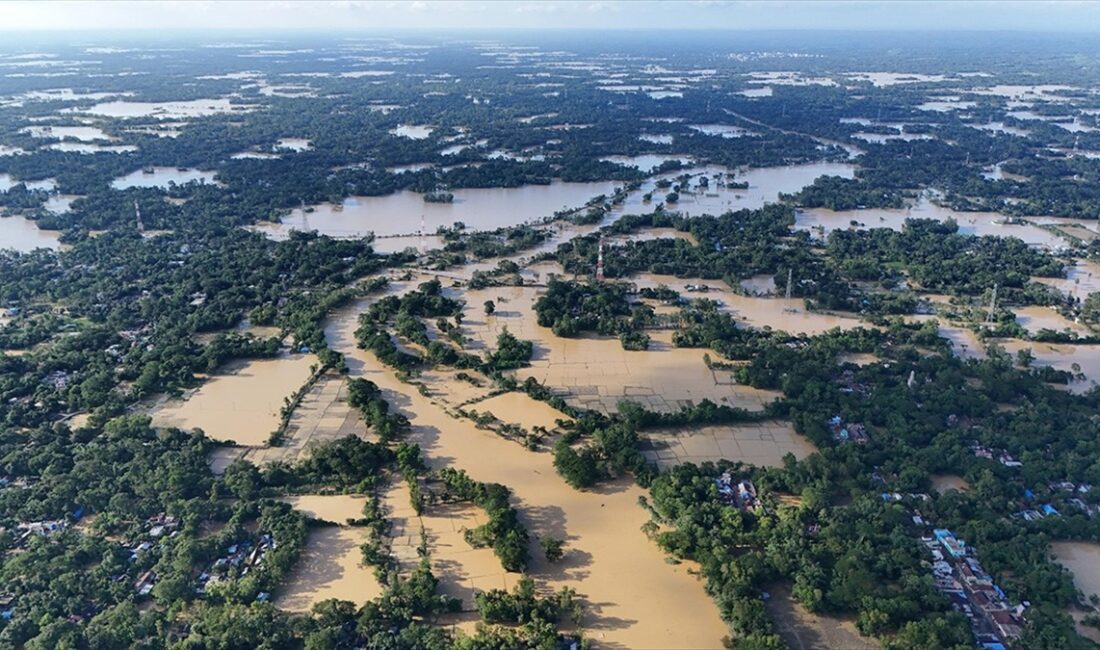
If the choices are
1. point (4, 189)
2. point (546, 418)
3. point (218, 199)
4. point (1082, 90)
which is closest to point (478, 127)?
point (218, 199)

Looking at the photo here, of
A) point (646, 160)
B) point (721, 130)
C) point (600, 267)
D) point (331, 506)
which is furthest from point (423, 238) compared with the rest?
point (721, 130)

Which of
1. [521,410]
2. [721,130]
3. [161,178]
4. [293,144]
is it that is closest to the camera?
[521,410]

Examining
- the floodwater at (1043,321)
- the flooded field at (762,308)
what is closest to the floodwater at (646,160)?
the flooded field at (762,308)

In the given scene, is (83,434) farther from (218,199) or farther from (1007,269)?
(1007,269)

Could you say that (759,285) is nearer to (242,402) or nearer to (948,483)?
(948,483)

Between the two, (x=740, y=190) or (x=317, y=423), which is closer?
(x=317, y=423)

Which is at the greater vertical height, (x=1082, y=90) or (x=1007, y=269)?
(x=1082, y=90)
